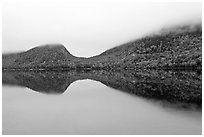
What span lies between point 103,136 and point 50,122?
562cm

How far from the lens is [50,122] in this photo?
19.6m

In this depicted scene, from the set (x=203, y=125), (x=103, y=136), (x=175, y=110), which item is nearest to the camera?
(x=103, y=136)

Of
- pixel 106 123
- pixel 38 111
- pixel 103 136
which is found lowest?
pixel 103 136

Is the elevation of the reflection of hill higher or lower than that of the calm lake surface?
higher

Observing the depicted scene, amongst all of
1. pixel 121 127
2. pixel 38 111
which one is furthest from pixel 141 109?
pixel 38 111

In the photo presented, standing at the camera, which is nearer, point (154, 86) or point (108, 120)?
point (108, 120)

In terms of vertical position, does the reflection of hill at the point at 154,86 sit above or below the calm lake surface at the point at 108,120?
above

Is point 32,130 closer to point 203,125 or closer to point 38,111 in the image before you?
point 38,111

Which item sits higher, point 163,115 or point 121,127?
point 163,115

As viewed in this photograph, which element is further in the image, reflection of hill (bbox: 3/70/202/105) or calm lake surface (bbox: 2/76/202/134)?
reflection of hill (bbox: 3/70/202/105)

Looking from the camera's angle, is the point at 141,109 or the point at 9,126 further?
the point at 141,109

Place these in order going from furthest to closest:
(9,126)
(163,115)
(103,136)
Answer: (163,115), (9,126), (103,136)

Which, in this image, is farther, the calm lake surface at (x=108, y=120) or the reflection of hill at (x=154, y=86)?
the reflection of hill at (x=154, y=86)

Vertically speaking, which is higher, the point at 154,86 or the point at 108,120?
the point at 154,86
